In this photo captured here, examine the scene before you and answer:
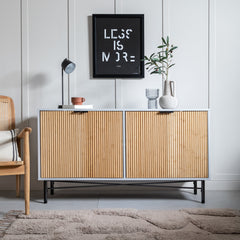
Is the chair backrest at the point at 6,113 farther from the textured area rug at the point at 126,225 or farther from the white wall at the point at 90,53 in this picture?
the textured area rug at the point at 126,225

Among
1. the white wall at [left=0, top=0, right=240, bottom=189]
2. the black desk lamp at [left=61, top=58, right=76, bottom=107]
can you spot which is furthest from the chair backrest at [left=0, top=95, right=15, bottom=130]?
the black desk lamp at [left=61, top=58, right=76, bottom=107]

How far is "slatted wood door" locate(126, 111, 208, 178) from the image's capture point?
2.60 m

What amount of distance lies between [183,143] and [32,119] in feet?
4.63

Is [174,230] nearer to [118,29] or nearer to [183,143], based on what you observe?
[183,143]

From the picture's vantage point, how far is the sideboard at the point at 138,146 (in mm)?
2600

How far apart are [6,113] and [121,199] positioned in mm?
1251

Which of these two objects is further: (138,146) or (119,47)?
(119,47)

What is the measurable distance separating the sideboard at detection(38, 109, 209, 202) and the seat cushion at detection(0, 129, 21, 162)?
38cm

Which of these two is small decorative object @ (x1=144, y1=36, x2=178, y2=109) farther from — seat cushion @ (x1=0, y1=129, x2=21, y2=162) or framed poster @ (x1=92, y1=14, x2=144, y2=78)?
seat cushion @ (x1=0, y1=129, x2=21, y2=162)

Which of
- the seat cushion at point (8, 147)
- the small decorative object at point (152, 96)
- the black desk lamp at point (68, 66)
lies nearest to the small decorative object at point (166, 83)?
the small decorative object at point (152, 96)

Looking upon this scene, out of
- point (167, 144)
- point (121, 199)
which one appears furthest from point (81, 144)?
point (167, 144)

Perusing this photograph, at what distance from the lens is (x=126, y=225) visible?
1942 millimetres

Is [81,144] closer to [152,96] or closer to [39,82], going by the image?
[152,96]

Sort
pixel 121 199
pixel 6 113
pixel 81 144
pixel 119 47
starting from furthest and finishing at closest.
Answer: pixel 119 47 < pixel 6 113 < pixel 121 199 < pixel 81 144
